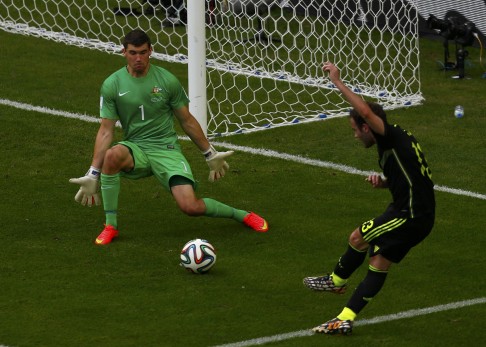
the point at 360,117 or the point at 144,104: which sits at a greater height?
the point at 360,117

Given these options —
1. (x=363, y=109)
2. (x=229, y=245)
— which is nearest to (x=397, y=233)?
(x=363, y=109)

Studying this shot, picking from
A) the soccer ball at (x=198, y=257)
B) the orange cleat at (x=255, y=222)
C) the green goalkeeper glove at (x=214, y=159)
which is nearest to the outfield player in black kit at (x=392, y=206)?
the soccer ball at (x=198, y=257)

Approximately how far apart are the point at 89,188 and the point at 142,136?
77 centimetres

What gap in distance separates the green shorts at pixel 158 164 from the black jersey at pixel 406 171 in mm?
2419

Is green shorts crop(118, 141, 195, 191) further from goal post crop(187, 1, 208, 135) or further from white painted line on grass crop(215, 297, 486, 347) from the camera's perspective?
goal post crop(187, 1, 208, 135)

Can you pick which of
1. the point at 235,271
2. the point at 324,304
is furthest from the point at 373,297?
the point at 235,271

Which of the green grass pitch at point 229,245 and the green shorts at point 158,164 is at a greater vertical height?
the green shorts at point 158,164

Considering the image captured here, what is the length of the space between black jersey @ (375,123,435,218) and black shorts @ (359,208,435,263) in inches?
1.8

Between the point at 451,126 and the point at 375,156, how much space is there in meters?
1.70

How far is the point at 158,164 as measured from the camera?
10000 millimetres

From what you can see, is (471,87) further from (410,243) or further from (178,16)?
(410,243)

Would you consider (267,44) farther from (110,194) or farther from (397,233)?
(397,233)

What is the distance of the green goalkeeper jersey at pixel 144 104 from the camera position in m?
9.96

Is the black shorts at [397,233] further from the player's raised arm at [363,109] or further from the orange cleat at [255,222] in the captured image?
the orange cleat at [255,222]
